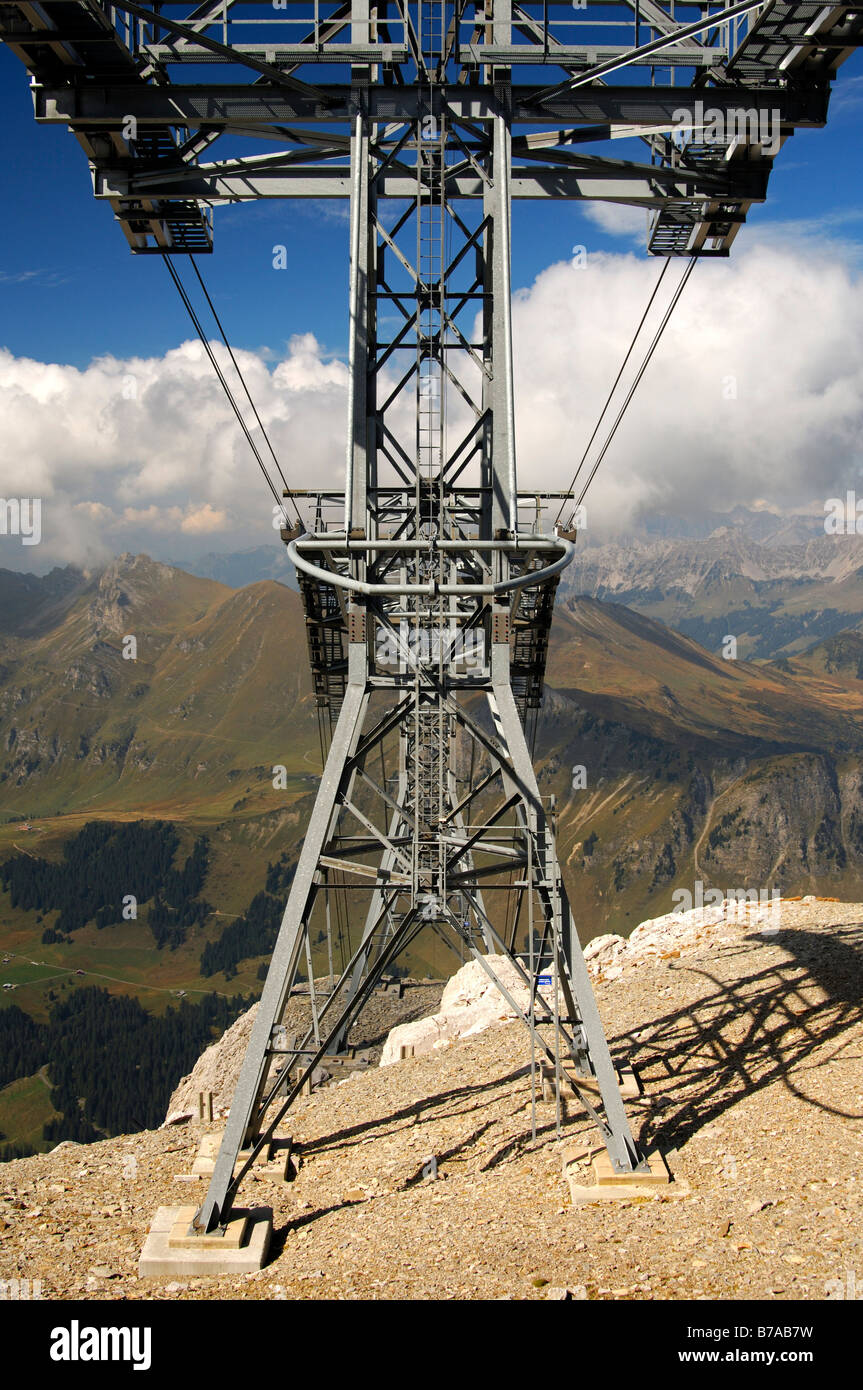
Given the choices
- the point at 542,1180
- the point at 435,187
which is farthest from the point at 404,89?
the point at 542,1180

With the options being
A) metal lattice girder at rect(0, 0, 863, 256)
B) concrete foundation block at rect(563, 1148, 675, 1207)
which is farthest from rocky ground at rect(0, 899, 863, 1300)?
metal lattice girder at rect(0, 0, 863, 256)

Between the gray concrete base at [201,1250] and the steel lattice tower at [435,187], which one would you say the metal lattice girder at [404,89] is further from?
the gray concrete base at [201,1250]

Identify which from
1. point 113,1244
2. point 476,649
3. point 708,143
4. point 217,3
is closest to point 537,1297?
point 113,1244

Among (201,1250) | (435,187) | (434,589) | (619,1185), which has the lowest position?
(201,1250)

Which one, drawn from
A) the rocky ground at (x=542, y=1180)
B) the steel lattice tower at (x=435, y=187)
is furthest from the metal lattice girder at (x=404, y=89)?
the rocky ground at (x=542, y=1180)

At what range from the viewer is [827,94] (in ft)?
60.5

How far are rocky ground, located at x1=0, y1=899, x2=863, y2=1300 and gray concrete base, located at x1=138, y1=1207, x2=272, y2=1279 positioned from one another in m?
0.25

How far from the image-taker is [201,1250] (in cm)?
1457

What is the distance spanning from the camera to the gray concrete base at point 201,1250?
14.4 meters

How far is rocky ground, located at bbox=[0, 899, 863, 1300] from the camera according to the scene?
13.3 metres

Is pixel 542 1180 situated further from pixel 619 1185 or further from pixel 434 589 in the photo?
pixel 434 589

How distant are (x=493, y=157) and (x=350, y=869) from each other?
12.8 m

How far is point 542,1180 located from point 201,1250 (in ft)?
17.4

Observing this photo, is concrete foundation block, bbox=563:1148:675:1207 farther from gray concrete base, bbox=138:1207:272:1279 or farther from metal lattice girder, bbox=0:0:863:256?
metal lattice girder, bbox=0:0:863:256
